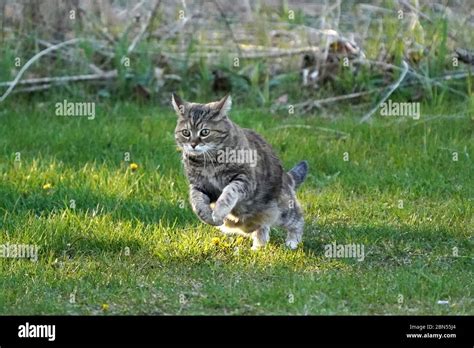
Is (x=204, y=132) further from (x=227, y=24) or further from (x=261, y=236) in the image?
(x=227, y=24)

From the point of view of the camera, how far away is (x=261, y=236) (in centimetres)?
770

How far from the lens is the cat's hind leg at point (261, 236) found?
7.67m

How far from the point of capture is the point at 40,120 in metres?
10.7

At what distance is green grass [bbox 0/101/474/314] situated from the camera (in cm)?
664

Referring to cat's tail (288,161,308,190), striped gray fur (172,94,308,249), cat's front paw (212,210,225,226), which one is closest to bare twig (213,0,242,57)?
cat's tail (288,161,308,190)

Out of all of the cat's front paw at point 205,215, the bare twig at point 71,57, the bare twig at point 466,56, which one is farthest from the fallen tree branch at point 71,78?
the cat's front paw at point 205,215

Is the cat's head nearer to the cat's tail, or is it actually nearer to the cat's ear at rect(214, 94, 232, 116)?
the cat's ear at rect(214, 94, 232, 116)

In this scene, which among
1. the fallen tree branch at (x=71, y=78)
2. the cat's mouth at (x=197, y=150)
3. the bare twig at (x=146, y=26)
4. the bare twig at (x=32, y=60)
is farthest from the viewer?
the bare twig at (x=146, y=26)

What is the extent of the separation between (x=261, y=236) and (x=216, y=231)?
1.38 ft

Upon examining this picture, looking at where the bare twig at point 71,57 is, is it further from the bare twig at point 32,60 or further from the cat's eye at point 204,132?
the cat's eye at point 204,132

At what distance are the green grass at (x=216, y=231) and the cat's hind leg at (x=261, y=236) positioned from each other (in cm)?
Result: 11

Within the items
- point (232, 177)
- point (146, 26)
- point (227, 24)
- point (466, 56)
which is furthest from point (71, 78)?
point (232, 177)

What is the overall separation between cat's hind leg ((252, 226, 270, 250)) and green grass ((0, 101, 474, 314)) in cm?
→ 11

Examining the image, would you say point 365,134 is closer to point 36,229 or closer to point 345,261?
point 345,261
